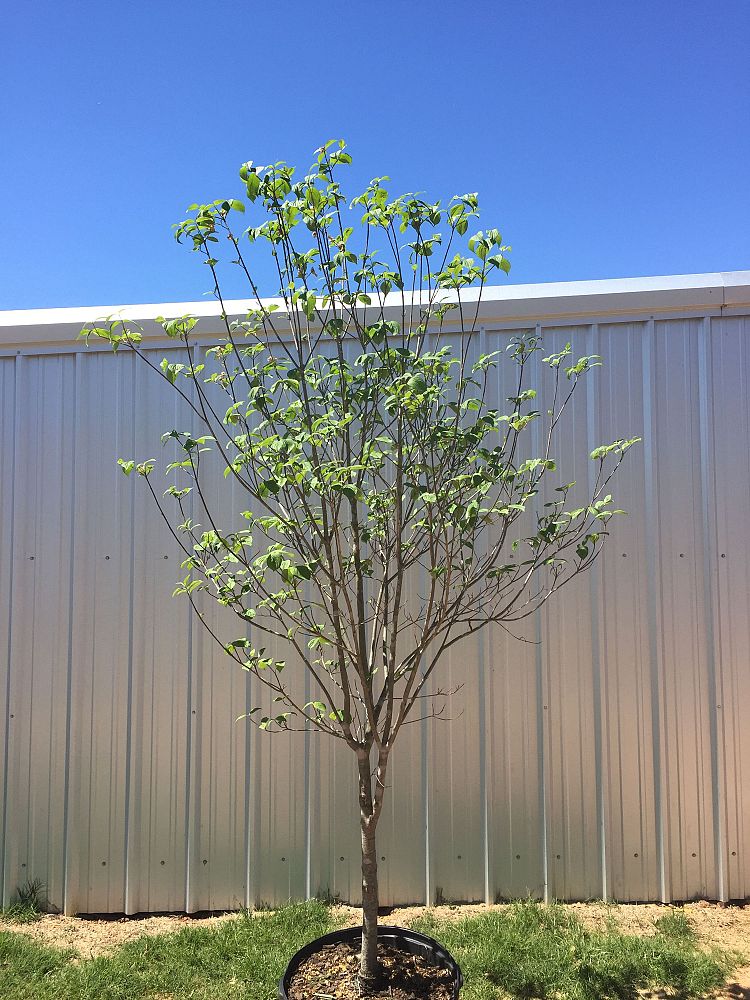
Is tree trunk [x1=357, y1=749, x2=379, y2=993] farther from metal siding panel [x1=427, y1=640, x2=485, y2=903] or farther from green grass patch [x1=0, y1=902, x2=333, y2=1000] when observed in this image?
metal siding panel [x1=427, y1=640, x2=485, y2=903]

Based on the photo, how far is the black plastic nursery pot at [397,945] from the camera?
2.46 metres

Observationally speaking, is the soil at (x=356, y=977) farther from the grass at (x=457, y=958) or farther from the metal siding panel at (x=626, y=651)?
the metal siding panel at (x=626, y=651)

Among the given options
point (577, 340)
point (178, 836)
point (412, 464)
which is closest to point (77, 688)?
point (178, 836)

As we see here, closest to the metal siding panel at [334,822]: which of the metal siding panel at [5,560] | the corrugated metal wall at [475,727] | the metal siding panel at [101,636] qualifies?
the corrugated metal wall at [475,727]

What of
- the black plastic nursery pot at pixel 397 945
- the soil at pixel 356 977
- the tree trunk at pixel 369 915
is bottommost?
the soil at pixel 356 977

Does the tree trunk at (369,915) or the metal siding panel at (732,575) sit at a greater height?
the metal siding panel at (732,575)

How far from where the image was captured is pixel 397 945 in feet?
8.67

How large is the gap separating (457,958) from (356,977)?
734 millimetres

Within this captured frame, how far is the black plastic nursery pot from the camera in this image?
2.46 m

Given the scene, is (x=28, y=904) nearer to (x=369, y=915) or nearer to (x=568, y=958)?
(x=369, y=915)

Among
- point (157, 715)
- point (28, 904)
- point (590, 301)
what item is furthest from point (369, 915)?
point (590, 301)

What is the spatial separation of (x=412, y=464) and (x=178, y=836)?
2.43 meters

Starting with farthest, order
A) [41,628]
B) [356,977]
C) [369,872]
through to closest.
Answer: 1. [41,628]
2. [369,872]
3. [356,977]

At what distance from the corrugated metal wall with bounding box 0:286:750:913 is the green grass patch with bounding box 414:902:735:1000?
0.29 metres
